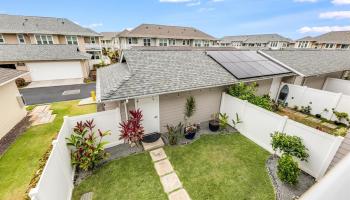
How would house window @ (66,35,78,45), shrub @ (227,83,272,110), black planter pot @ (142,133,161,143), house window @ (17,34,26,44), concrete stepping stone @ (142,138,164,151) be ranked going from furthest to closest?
house window @ (66,35,78,45) < house window @ (17,34,26,44) < shrub @ (227,83,272,110) < black planter pot @ (142,133,161,143) < concrete stepping stone @ (142,138,164,151)

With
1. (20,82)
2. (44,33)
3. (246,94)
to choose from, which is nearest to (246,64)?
(246,94)

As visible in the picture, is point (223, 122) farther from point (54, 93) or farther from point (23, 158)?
point (54, 93)

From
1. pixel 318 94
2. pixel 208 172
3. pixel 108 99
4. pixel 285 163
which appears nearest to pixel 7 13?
pixel 108 99

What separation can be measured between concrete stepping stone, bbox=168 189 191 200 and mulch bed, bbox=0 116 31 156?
9.23 m

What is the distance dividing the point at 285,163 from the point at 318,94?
942 cm

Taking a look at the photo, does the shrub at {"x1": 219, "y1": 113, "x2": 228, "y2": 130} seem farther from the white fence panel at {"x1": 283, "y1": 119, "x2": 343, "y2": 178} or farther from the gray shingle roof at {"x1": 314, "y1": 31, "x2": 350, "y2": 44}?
the gray shingle roof at {"x1": 314, "y1": 31, "x2": 350, "y2": 44}

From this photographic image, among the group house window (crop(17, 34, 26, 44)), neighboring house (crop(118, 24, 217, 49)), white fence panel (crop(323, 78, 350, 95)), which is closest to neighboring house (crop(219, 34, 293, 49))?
neighboring house (crop(118, 24, 217, 49))

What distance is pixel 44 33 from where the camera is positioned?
89.5 feet

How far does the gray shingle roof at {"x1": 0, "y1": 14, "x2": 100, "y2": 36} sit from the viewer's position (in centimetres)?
2639

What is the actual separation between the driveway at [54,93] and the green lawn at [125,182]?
12237 millimetres

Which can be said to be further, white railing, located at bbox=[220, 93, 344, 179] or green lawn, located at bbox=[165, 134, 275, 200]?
white railing, located at bbox=[220, 93, 344, 179]

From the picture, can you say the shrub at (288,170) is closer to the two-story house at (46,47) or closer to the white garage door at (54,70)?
the two-story house at (46,47)

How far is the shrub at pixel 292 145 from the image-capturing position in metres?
6.34

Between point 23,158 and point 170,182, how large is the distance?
24.6 feet
